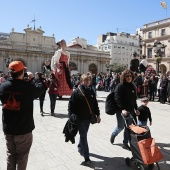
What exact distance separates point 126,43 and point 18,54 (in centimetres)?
4931

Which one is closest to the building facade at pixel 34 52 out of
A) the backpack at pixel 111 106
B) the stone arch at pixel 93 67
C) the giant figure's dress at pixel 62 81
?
the stone arch at pixel 93 67

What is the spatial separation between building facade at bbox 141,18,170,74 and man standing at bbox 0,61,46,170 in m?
41.7

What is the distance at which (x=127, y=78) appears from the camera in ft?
15.7

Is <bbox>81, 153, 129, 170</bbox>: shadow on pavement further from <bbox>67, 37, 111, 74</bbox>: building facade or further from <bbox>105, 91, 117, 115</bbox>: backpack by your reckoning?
<bbox>67, 37, 111, 74</bbox>: building facade

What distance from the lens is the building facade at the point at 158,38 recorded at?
1644 inches

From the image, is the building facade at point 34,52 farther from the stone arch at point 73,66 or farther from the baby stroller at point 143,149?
the baby stroller at point 143,149

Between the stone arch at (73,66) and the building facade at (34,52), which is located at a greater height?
the building facade at (34,52)

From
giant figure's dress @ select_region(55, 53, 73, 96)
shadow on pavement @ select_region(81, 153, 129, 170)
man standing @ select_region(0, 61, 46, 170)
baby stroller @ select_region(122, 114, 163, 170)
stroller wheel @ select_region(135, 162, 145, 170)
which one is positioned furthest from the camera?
giant figure's dress @ select_region(55, 53, 73, 96)

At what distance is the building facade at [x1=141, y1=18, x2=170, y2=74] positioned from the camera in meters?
41.8

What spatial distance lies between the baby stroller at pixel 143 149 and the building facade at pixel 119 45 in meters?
75.0

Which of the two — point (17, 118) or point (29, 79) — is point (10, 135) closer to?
point (17, 118)

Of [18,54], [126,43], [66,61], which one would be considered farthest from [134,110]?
[126,43]

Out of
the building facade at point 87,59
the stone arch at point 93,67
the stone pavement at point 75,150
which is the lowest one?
the stone pavement at point 75,150

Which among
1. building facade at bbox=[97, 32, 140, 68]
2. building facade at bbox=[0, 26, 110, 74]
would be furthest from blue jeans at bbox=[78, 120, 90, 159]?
building facade at bbox=[97, 32, 140, 68]
